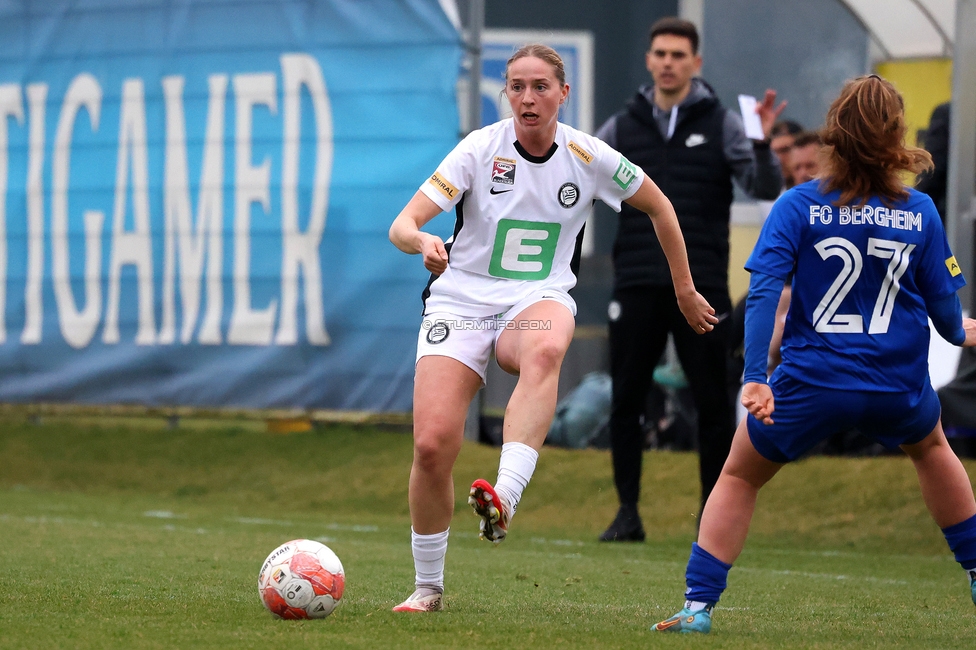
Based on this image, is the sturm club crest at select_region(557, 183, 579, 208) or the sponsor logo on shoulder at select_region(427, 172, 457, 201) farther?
the sturm club crest at select_region(557, 183, 579, 208)

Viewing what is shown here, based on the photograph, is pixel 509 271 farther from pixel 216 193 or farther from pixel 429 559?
pixel 216 193

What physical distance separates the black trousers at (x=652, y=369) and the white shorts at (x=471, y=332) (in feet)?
10.6

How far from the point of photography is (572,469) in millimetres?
10898

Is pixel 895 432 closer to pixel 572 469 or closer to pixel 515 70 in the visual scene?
pixel 515 70

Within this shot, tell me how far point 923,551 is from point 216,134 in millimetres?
7590

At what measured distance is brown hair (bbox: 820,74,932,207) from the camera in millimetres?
4652

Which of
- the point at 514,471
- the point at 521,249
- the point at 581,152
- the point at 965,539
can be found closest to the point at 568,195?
the point at 581,152

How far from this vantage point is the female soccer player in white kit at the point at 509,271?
521 cm

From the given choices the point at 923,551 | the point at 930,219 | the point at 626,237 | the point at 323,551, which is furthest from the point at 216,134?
the point at 930,219

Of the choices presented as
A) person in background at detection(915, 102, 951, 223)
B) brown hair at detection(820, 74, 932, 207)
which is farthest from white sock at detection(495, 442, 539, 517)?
person in background at detection(915, 102, 951, 223)

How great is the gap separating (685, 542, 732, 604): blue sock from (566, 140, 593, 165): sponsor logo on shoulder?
1.62 metres

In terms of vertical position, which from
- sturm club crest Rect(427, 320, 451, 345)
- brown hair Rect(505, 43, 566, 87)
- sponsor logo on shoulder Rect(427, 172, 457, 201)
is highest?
brown hair Rect(505, 43, 566, 87)

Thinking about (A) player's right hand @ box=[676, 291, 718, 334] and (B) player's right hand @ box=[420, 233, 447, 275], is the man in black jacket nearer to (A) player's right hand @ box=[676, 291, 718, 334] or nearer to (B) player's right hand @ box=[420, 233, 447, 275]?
(A) player's right hand @ box=[676, 291, 718, 334]

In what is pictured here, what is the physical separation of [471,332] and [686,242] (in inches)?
137
